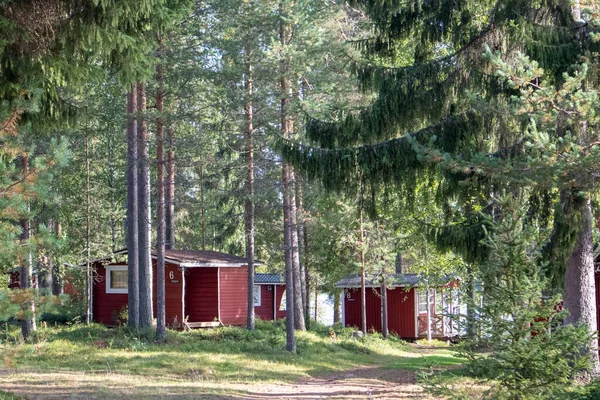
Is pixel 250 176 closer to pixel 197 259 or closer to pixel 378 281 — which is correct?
pixel 197 259

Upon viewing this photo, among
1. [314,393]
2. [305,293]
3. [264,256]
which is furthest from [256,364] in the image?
[264,256]

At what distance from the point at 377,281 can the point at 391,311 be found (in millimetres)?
3076

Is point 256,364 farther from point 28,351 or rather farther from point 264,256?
point 264,256

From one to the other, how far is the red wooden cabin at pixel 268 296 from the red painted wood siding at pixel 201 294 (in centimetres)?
558

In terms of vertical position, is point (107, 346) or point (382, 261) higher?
point (382, 261)

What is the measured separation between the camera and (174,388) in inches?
489

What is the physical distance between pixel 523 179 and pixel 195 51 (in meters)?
12.9

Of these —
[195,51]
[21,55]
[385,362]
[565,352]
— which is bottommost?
[385,362]

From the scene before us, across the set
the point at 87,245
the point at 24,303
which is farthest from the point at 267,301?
the point at 24,303

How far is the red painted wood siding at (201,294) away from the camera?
24.8 meters

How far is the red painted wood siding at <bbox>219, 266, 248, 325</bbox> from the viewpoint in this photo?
25.1 meters

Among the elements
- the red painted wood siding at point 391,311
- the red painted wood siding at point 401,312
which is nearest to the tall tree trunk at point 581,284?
the red painted wood siding at point 391,311

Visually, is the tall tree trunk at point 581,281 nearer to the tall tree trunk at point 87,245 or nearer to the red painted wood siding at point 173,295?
the red painted wood siding at point 173,295

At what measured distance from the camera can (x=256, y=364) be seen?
16250mm
